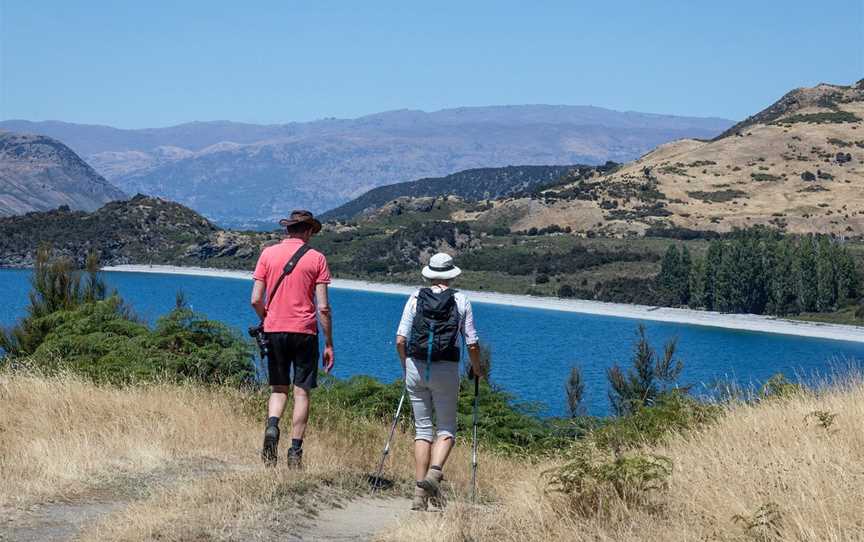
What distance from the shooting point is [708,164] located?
564ft

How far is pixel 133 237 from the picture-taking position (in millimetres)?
159500

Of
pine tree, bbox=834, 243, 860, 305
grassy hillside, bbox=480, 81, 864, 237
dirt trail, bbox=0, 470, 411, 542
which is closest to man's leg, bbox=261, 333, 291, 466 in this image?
dirt trail, bbox=0, 470, 411, 542

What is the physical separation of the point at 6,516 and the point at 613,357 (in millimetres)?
69123

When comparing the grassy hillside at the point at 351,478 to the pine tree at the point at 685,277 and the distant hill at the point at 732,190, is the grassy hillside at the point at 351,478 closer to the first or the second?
the pine tree at the point at 685,277

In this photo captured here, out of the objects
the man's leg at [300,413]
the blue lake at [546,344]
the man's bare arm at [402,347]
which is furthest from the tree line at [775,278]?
the man's bare arm at [402,347]

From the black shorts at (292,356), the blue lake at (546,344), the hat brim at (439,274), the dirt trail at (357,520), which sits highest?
the hat brim at (439,274)

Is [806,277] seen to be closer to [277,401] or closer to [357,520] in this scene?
[277,401]

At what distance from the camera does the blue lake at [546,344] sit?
198ft

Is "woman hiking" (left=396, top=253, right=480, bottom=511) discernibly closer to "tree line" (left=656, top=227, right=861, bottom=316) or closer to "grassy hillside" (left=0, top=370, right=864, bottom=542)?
"grassy hillside" (left=0, top=370, right=864, bottom=542)

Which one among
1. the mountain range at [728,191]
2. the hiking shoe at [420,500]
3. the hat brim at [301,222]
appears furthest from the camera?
the mountain range at [728,191]

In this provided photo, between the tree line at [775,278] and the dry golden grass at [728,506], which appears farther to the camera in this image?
the tree line at [775,278]

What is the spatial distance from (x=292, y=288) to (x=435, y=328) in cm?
146

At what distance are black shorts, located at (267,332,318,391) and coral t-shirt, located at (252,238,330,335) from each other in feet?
0.21

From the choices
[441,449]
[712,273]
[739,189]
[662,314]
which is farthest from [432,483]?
[739,189]
